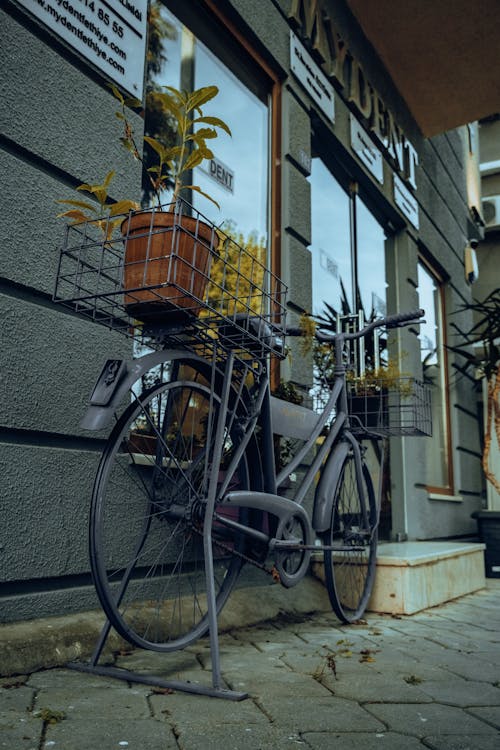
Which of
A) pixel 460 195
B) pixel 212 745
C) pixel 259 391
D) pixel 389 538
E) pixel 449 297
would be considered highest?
pixel 460 195

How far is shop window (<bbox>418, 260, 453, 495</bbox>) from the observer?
693cm

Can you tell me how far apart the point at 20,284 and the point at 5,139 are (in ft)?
1.63

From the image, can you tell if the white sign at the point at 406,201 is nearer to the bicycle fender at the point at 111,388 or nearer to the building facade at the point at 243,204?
the building facade at the point at 243,204

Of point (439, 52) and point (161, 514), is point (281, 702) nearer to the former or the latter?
point (161, 514)

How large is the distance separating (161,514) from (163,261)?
794mm

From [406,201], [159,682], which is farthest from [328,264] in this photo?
[159,682]

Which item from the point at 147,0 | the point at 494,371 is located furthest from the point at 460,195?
the point at 147,0

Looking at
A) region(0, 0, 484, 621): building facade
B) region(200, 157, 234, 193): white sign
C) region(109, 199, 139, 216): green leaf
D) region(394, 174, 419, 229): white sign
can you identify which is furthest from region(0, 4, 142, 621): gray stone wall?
region(394, 174, 419, 229): white sign

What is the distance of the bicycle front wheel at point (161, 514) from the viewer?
2.08m

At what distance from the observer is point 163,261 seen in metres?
1.90

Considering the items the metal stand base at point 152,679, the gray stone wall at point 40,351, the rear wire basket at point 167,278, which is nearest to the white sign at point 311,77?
the gray stone wall at point 40,351

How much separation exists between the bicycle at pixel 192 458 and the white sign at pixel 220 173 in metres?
0.87

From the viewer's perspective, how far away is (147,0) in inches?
118

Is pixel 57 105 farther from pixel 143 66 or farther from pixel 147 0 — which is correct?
pixel 147 0
